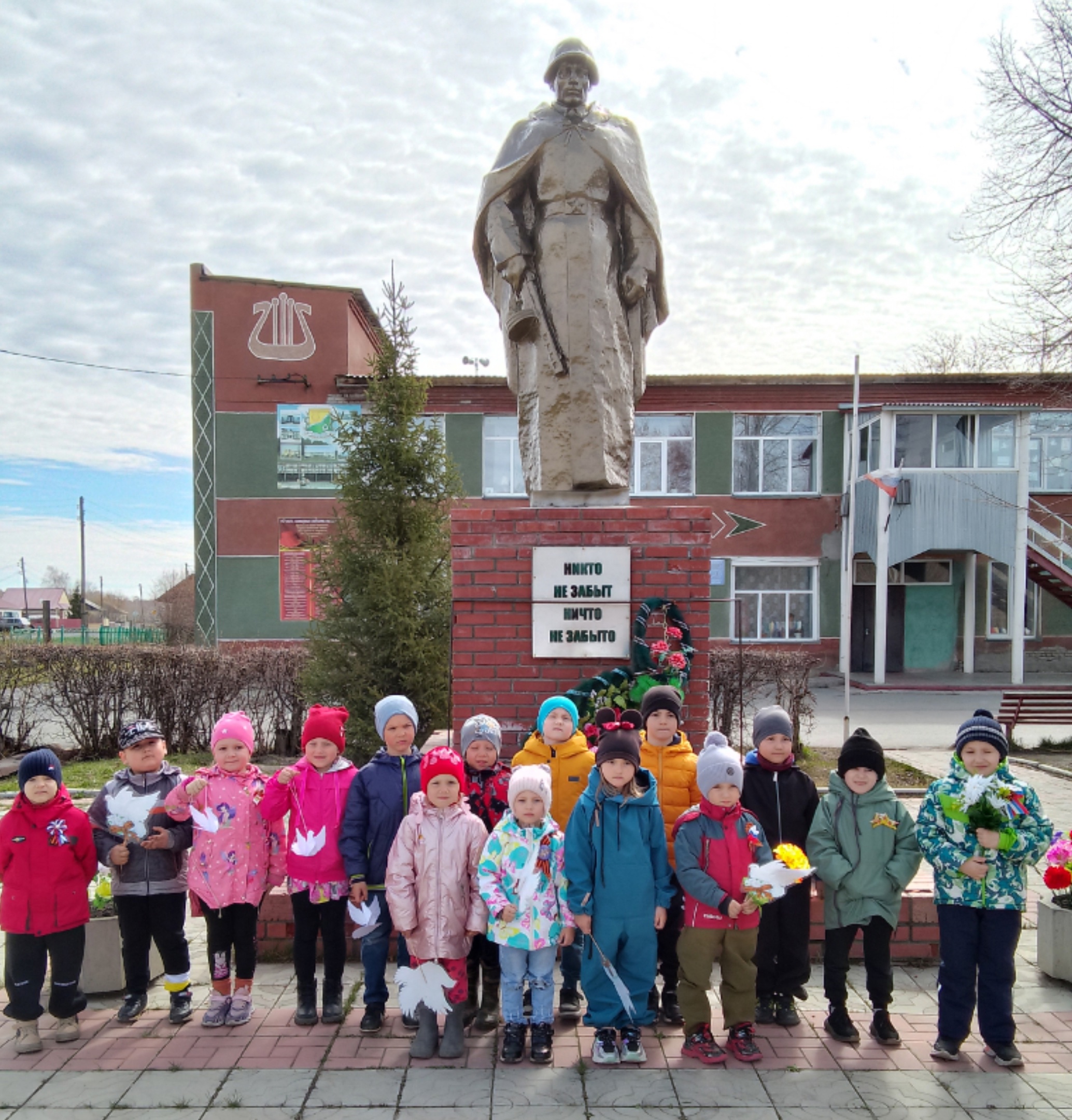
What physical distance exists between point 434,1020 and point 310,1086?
49 cm

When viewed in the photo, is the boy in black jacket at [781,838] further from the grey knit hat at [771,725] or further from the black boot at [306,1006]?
the black boot at [306,1006]

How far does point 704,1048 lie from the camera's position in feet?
9.97

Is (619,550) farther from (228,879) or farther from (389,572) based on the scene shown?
(389,572)

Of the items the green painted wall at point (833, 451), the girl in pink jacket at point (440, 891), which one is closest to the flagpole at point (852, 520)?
the green painted wall at point (833, 451)

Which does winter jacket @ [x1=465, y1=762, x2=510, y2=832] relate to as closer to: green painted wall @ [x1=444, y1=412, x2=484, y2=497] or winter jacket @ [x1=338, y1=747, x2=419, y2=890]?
winter jacket @ [x1=338, y1=747, x2=419, y2=890]

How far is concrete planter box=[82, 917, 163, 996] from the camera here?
12.0 feet

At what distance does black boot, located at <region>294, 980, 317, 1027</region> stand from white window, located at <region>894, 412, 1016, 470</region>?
1776 centimetres

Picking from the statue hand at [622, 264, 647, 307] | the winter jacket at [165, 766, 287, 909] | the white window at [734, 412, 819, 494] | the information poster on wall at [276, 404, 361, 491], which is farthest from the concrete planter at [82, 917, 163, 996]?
the white window at [734, 412, 819, 494]

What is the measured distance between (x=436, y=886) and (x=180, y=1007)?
49.9 inches

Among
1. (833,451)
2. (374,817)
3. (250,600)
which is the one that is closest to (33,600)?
(250,600)

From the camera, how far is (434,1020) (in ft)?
10.4

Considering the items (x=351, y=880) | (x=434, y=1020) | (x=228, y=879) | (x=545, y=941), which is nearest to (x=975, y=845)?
(x=545, y=941)

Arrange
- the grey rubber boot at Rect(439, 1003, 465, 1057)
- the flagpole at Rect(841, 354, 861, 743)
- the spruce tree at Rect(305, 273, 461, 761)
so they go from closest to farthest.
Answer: the grey rubber boot at Rect(439, 1003, 465, 1057), the spruce tree at Rect(305, 273, 461, 761), the flagpole at Rect(841, 354, 861, 743)

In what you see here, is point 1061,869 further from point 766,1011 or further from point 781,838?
point 766,1011
